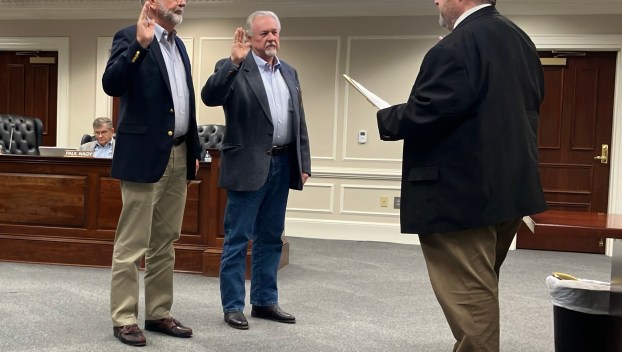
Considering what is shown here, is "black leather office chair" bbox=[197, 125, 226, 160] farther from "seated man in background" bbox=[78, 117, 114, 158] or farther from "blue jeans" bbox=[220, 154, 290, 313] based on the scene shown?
"blue jeans" bbox=[220, 154, 290, 313]

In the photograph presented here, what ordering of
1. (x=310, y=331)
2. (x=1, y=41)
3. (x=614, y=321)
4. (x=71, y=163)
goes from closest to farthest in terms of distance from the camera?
1. (x=614, y=321)
2. (x=310, y=331)
3. (x=71, y=163)
4. (x=1, y=41)

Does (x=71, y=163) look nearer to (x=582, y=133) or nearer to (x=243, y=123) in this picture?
(x=243, y=123)

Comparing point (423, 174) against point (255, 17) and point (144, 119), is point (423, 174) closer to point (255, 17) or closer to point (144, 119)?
point (144, 119)

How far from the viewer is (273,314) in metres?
3.10

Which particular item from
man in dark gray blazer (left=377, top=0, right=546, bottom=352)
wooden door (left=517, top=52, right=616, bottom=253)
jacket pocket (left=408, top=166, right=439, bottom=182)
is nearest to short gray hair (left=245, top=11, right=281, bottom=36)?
man in dark gray blazer (left=377, top=0, right=546, bottom=352)

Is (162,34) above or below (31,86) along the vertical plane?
below

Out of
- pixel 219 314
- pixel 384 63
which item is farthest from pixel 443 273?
pixel 384 63

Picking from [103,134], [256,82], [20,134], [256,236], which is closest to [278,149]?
[256,82]

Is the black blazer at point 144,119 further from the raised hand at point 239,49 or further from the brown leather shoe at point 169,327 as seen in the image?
the brown leather shoe at point 169,327

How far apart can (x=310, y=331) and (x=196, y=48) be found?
4514 mm

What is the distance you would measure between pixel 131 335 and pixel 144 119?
0.87 meters

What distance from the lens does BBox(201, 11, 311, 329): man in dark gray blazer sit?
2932mm

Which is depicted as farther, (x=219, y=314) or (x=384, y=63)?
(x=384, y=63)

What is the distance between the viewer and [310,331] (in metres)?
2.95
